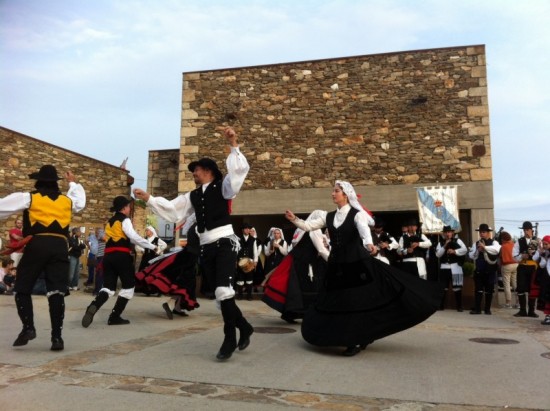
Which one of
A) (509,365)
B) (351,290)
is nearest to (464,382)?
(509,365)

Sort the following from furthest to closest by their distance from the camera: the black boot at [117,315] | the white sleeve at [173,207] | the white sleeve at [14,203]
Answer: the black boot at [117,315]
the white sleeve at [173,207]
the white sleeve at [14,203]

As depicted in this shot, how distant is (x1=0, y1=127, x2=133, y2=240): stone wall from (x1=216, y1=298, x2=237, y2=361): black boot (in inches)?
546

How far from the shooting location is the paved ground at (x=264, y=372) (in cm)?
314

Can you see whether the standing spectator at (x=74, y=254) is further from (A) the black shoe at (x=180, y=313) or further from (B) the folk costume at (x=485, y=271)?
(B) the folk costume at (x=485, y=271)

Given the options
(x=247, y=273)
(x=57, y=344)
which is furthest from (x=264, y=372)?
(x=247, y=273)

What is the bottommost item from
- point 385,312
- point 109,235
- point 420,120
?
point 385,312

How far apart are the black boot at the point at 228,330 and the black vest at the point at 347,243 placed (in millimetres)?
1373

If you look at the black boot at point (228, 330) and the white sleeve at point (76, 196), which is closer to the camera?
the black boot at point (228, 330)

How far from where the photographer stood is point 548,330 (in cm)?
692

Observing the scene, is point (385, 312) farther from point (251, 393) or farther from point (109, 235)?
point (109, 235)

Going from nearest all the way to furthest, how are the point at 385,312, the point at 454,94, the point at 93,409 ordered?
the point at 93,409 → the point at 385,312 → the point at 454,94

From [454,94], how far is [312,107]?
13.0 ft

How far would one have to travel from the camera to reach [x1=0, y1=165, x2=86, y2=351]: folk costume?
4.62m

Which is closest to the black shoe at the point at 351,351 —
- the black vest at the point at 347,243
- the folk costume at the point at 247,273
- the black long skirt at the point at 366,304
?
the black long skirt at the point at 366,304
